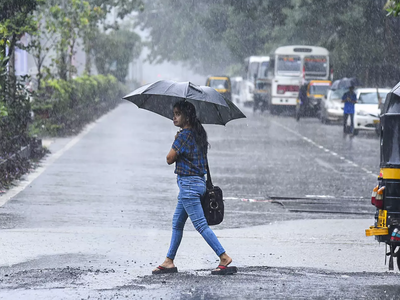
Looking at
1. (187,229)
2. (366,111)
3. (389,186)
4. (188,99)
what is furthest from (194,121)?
(366,111)

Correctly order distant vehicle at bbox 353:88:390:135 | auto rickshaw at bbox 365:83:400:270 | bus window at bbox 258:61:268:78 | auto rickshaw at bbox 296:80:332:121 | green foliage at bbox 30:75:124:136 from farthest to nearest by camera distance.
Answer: bus window at bbox 258:61:268:78, auto rickshaw at bbox 296:80:332:121, distant vehicle at bbox 353:88:390:135, green foliage at bbox 30:75:124:136, auto rickshaw at bbox 365:83:400:270

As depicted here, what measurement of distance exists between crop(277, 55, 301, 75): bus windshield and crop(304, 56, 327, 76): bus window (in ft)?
1.39

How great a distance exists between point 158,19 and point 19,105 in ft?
257

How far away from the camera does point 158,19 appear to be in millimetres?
95375

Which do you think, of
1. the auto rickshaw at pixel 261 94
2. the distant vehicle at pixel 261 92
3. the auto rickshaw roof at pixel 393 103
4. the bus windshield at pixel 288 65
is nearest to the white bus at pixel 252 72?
the distant vehicle at pixel 261 92

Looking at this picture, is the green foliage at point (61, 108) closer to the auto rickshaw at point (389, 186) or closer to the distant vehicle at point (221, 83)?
the auto rickshaw at point (389, 186)

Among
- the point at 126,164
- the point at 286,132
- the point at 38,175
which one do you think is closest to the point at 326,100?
the point at 286,132

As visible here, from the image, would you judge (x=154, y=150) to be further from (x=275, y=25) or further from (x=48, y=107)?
(x=275, y=25)

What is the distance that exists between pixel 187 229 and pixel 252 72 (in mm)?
49212

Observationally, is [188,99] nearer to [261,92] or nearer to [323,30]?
[323,30]

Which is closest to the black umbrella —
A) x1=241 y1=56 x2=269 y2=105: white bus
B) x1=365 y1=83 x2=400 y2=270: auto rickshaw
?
x1=365 y1=83 x2=400 y2=270: auto rickshaw

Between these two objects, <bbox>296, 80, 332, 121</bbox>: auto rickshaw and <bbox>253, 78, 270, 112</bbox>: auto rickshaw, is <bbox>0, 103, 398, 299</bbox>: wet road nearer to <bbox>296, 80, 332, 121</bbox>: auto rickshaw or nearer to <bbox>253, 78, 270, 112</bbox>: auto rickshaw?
<bbox>296, 80, 332, 121</bbox>: auto rickshaw

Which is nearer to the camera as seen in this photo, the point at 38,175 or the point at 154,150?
the point at 38,175

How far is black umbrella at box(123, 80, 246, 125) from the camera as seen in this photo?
801cm
